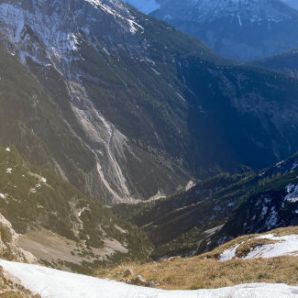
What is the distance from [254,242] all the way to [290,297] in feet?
71.1

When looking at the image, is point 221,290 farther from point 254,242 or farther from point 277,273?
point 254,242

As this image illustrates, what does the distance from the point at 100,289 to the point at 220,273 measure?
866 centimetres

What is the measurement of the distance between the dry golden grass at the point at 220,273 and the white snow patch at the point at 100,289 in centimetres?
247

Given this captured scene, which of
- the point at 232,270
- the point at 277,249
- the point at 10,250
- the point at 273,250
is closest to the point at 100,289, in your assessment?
the point at 232,270

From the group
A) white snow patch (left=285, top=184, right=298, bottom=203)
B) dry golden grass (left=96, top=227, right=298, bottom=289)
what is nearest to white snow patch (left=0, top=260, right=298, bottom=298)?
dry golden grass (left=96, top=227, right=298, bottom=289)

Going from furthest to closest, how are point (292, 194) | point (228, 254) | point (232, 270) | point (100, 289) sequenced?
1. point (292, 194)
2. point (228, 254)
3. point (232, 270)
4. point (100, 289)

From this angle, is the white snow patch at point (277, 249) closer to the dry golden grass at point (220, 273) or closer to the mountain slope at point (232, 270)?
the mountain slope at point (232, 270)

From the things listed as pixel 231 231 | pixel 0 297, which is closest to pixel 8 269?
pixel 0 297

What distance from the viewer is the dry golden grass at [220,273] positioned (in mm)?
30375

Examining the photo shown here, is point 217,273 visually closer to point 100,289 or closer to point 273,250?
point 100,289

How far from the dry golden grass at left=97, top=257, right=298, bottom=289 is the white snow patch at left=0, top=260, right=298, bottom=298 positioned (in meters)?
2.47

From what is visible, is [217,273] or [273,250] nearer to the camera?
[217,273]

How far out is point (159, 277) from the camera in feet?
112

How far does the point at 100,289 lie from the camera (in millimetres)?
27406
